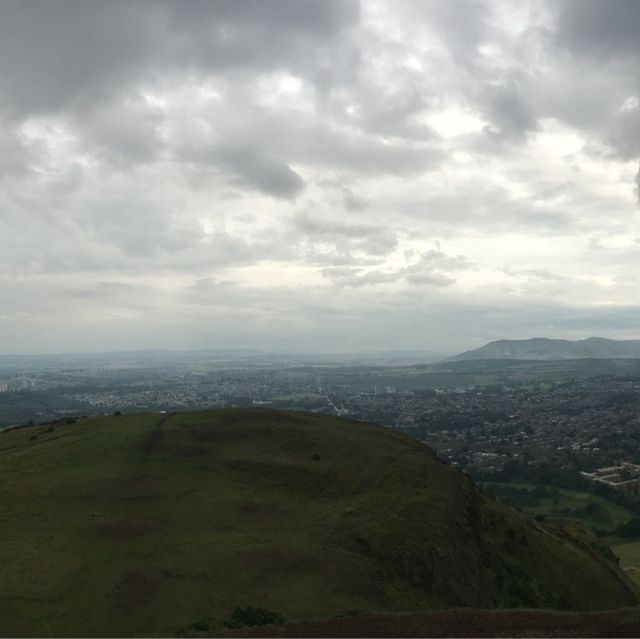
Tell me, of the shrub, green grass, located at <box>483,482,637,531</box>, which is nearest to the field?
green grass, located at <box>483,482,637,531</box>

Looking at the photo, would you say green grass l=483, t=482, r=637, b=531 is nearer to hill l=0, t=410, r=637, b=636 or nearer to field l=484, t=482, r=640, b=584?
field l=484, t=482, r=640, b=584

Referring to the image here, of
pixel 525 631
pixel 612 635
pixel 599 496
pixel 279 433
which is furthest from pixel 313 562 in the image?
pixel 599 496

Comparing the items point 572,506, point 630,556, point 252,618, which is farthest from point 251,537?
point 572,506

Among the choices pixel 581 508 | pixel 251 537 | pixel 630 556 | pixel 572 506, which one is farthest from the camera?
pixel 572 506

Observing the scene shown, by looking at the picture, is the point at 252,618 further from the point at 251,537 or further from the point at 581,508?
the point at 581,508

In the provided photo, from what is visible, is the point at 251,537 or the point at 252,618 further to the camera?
the point at 251,537

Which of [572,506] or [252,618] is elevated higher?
[252,618]
